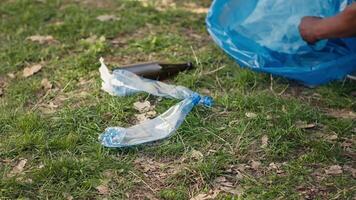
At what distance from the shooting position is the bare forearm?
2.68 m

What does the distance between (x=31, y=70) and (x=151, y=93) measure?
2.37 ft

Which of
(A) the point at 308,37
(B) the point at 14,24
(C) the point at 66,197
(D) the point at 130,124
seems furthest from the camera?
(B) the point at 14,24

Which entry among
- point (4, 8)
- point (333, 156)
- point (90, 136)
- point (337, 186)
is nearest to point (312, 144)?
point (333, 156)

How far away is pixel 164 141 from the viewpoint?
8.07ft

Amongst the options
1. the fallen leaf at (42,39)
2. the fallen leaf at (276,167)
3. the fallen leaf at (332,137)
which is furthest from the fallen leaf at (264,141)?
the fallen leaf at (42,39)

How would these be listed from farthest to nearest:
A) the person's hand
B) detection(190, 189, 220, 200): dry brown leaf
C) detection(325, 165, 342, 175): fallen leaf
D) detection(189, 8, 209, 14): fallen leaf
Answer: detection(189, 8, 209, 14): fallen leaf < the person's hand < detection(325, 165, 342, 175): fallen leaf < detection(190, 189, 220, 200): dry brown leaf

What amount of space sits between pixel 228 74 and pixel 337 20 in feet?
2.07

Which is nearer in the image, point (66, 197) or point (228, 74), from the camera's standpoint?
point (66, 197)

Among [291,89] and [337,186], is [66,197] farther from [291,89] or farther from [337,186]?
[291,89]

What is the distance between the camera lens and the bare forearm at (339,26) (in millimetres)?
2678

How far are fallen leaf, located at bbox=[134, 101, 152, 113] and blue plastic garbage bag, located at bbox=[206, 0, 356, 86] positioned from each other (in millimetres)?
656

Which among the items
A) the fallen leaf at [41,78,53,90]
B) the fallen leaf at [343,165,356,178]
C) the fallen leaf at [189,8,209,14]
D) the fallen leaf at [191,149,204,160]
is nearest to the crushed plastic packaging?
the fallen leaf at [191,149,204,160]

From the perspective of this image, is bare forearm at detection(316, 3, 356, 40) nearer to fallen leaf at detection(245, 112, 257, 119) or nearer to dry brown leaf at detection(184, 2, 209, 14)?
fallen leaf at detection(245, 112, 257, 119)

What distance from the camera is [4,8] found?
12.3 feet
